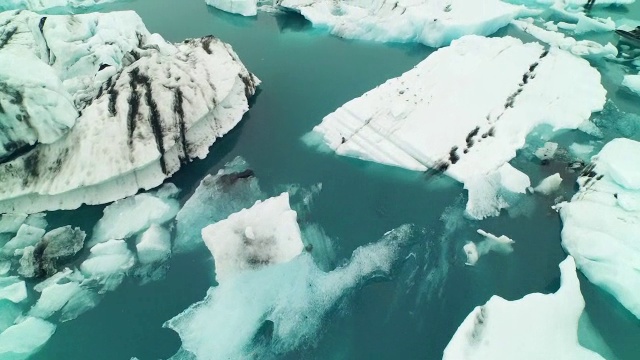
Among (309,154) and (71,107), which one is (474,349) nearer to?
(309,154)

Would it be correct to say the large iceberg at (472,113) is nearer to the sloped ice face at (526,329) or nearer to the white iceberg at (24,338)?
the sloped ice face at (526,329)

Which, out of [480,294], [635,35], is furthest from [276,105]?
[635,35]

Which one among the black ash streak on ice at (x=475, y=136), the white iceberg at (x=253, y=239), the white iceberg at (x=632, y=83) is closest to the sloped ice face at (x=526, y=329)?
the white iceberg at (x=253, y=239)

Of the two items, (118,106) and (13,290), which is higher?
(118,106)

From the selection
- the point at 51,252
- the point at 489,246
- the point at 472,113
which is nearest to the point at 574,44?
the point at 472,113

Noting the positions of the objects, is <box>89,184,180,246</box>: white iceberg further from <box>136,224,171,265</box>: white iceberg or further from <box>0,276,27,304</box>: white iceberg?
<box>0,276,27,304</box>: white iceberg

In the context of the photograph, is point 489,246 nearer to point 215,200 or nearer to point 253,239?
point 253,239

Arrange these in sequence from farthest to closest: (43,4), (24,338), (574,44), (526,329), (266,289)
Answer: (43,4), (574,44), (266,289), (24,338), (526,329)
